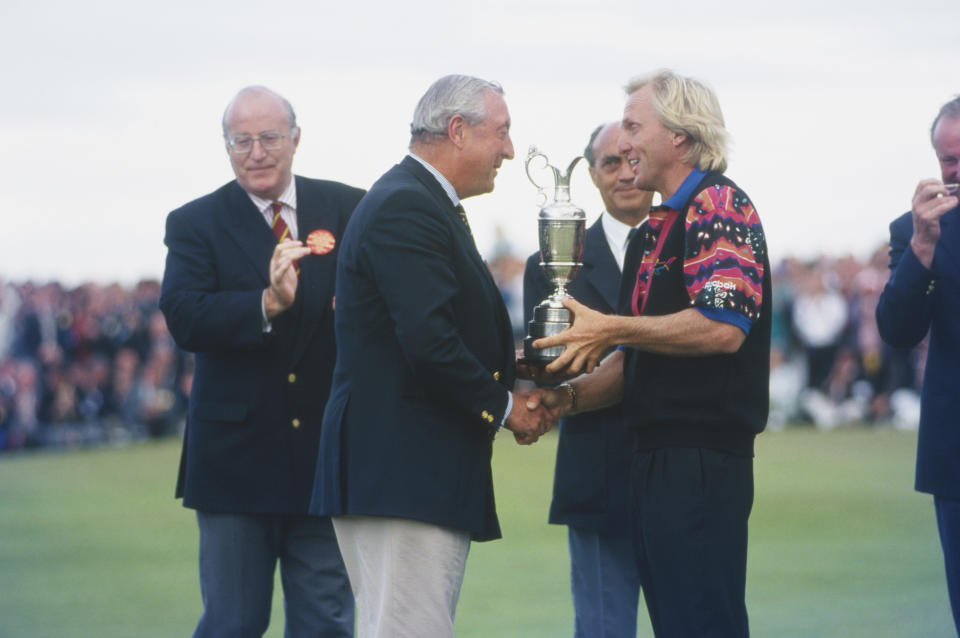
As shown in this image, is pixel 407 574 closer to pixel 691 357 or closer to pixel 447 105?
pixel 691 357

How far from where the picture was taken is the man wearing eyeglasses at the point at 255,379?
4852 mm

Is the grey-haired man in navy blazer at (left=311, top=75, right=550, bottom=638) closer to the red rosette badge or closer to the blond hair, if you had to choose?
the blond hair

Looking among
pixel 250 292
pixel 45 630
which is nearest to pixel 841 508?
pixel 45 630

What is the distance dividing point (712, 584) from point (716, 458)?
1.18 feet

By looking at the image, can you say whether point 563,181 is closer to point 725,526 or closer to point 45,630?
point 725,526

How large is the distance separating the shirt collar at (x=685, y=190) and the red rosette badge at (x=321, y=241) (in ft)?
4.88

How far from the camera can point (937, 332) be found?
15.1ft

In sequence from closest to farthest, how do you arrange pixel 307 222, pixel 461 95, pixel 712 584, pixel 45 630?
pixel 712 584, pixel 461 95, pixel 307 222, pixel 45 630

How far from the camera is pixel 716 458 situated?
13.1 ft

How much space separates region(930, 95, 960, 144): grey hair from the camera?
14.7 ft

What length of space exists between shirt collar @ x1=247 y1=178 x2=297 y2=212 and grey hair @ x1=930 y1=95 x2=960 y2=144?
229 centimetres

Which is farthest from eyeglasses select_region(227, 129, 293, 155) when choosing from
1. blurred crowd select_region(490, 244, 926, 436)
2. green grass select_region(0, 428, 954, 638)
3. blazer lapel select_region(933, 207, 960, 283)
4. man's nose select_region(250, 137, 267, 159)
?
blurred crowd select_region(490, 244, 926, 436)

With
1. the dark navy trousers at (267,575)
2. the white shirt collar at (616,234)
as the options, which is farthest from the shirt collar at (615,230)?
the dark navy trousers at (267,575)

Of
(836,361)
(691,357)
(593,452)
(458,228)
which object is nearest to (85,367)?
(836,361)
